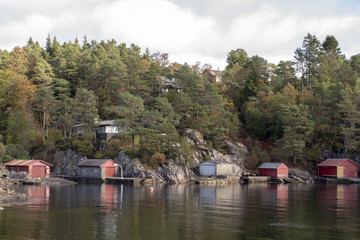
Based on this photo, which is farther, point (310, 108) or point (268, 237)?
point (310, 108)

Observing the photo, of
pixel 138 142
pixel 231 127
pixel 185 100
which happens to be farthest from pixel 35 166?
pixel 231 127

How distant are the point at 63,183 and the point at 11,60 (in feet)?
180

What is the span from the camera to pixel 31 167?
3167 inches

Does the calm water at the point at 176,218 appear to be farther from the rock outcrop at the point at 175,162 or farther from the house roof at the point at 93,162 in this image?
the rock outcrop at the point at 175,162

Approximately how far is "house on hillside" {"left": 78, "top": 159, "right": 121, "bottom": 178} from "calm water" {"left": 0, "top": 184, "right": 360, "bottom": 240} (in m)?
29.1

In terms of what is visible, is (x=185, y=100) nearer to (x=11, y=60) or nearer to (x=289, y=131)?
(x=289, y=131)

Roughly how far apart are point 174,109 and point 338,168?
135 feet

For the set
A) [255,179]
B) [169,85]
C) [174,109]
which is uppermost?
[169,85]

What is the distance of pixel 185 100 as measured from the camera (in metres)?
97.3

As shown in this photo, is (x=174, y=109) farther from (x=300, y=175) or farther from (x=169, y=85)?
(x=300, y=175)

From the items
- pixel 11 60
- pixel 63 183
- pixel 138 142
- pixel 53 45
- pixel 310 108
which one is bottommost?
pixel 63 183

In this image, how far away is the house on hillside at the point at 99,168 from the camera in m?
82.7

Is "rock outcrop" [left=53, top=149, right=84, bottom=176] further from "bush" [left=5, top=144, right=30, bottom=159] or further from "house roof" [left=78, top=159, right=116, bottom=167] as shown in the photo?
"bush" [left=5, top=144, right=30, bottom=159]

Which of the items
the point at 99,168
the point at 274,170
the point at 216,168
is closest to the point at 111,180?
the point at 99,168
